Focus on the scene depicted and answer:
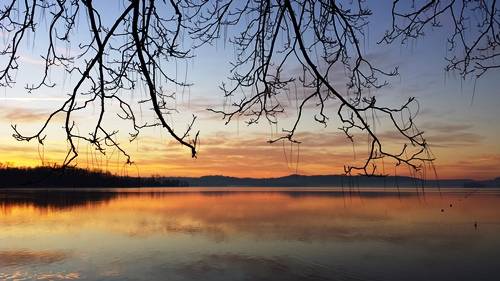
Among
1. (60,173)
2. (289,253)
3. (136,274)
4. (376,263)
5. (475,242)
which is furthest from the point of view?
(475,242)

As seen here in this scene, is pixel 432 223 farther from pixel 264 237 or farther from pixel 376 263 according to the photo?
pixel 376 263

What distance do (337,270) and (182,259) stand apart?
18.7 feet

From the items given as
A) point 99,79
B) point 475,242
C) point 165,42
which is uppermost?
point 165,42

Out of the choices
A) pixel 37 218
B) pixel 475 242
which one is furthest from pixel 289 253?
pixel 37 218

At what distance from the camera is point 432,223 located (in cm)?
3344

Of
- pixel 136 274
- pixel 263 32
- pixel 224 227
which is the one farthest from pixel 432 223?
pixel 263 32

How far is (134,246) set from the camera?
2169 cm

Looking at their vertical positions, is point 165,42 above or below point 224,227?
above

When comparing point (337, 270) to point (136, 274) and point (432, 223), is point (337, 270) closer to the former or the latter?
point (136, 274)

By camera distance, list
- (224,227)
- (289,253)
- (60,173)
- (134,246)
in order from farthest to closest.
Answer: (224,227), (134,246), (289,253), (60,173)

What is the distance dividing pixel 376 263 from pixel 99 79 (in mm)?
17394

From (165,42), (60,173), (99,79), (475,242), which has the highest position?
(165,42)

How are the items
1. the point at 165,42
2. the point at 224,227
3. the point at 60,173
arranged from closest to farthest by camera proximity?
the point at 60,173
the point at 165,42
the point at 224,227

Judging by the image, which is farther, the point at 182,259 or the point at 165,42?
the point at 182,259
